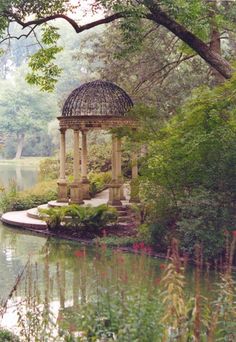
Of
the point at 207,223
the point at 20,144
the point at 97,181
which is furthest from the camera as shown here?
the point at 20,144

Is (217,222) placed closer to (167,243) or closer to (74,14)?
(167,243)

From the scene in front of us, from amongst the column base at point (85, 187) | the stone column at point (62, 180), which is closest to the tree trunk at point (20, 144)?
the column base at point (85, 187)

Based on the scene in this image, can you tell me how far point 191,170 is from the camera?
36.4ft

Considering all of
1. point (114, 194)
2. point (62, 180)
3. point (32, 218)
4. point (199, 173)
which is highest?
point (199, 173)

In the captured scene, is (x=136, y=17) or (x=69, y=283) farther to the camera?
(x=136, y=17)

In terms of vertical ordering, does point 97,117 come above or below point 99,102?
below

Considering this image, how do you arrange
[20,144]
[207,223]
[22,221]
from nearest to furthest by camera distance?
[207,223] → [22,221] → [20,144]

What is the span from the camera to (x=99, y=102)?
1669 centimetres

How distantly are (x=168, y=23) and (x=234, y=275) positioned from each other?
4981 mm

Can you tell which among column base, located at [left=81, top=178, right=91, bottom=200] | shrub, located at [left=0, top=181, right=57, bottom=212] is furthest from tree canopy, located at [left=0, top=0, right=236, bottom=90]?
shrub, located at [left=0, top=181, right=57, bottom=212]

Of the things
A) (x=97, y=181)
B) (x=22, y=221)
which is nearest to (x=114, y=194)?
(x=22, y=221)

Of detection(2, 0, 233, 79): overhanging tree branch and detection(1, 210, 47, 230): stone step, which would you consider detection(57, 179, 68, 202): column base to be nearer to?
detection(1, 210, 47, 230): stone step

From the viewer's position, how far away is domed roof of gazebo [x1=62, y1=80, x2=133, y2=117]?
1666 cm

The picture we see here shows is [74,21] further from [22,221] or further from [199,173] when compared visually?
[22,221]
